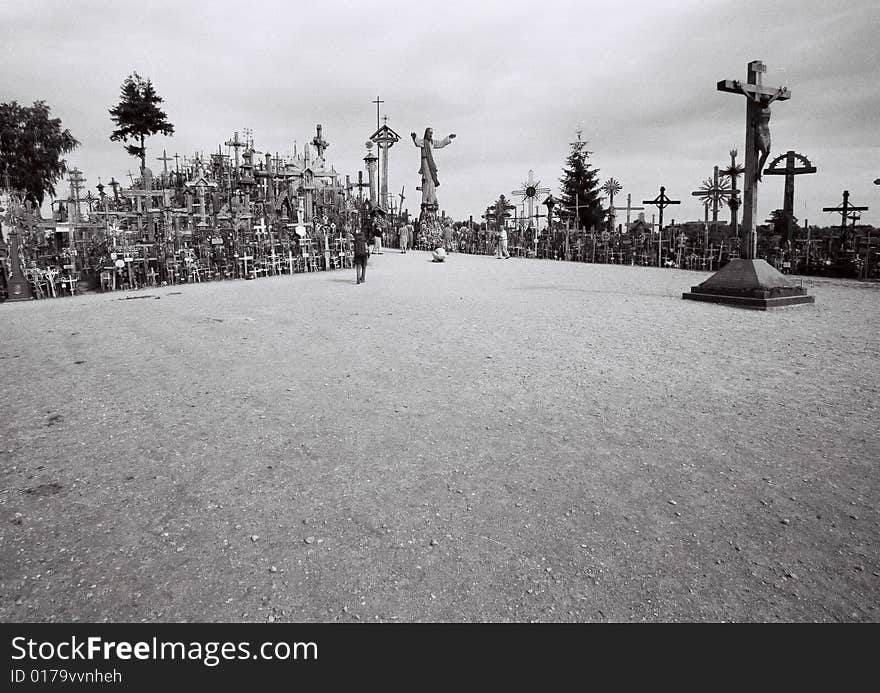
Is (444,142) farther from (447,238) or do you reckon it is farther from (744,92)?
(744,92)

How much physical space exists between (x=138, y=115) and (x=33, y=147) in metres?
6.40

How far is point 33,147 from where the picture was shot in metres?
32.1

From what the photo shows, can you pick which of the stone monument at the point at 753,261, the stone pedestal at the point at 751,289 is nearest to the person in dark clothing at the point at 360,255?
the stone monument at the point at 753,261

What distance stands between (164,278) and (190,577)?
58.8 feet

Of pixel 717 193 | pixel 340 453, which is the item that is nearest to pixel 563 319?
pixel 340 453

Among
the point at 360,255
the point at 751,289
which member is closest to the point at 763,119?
the point at 751,289

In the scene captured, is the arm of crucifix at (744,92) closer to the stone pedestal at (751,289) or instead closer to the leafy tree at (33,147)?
the stone pedestal at (751,289)

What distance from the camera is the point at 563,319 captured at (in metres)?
9.31

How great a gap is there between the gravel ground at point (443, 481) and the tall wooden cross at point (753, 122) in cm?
554

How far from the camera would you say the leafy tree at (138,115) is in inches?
1394

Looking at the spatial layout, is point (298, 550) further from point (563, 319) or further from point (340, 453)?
point (563, 319)

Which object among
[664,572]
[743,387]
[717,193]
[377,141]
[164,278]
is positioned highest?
[377,141]

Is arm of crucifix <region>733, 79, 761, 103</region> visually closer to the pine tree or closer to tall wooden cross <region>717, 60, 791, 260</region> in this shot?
tall wooden cross <region>717, 60, 791, 260</region>

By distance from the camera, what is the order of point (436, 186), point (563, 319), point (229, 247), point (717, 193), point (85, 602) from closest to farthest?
point (85, 602) → point (563, 319) → point (229, 247) → point (717, 193) → point (436, 186)
